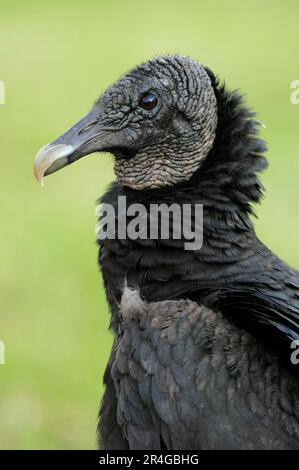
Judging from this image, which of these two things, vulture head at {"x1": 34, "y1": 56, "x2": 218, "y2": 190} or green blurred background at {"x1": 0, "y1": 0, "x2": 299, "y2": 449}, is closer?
vulture head at {"x1": 34, "y1": 56, "x2": 218, "y2": 190}

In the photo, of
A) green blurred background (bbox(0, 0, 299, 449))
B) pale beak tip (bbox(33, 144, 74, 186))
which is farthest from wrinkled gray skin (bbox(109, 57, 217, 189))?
green blurred background (bbox(0, 0, 299, 449))

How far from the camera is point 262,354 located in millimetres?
3971

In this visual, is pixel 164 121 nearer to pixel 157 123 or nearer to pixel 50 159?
pixel 157 123

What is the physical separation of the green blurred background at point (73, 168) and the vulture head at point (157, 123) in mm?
2696

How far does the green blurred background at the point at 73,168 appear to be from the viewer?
734 centimetres

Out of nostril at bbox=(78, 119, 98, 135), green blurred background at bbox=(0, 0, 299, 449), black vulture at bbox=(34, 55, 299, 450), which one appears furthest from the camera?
green blurred background at bbox=(0, 0, 299, 449)

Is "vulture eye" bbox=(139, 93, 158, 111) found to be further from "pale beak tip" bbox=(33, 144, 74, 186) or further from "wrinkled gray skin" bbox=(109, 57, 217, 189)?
"pale beak tip" bbox=(33, 144, 74, 186)

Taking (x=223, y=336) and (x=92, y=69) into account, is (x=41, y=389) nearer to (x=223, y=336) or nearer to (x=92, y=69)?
(x=223, y=336)

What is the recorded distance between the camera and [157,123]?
4449mm

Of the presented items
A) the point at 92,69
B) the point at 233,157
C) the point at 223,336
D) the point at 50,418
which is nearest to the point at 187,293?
the point at 223,336

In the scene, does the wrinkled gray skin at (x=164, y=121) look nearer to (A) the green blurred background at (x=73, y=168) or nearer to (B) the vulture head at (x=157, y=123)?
(B) the vulture head at (x=157, y=123)

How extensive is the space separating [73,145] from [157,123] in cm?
39

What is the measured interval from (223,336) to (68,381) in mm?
3637

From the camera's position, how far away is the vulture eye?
444 centimetres
